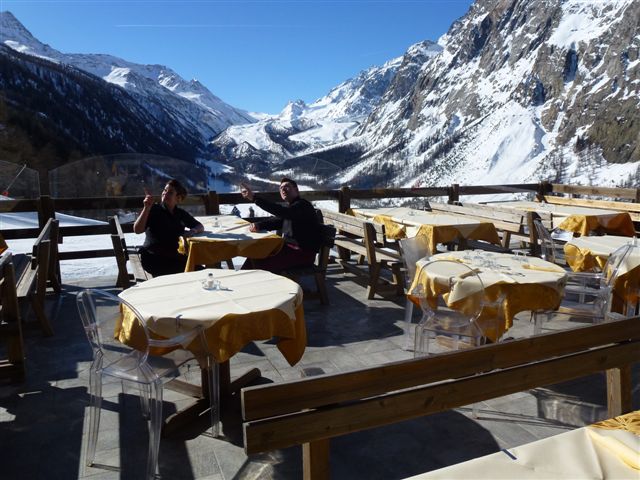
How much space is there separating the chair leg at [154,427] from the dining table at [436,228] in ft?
12.9

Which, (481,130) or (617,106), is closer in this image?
(617,106)

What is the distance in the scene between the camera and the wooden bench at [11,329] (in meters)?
3.90

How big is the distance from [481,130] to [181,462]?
20305cm

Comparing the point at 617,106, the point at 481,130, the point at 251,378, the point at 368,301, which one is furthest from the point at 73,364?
the point at 481,130

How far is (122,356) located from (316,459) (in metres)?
1.53

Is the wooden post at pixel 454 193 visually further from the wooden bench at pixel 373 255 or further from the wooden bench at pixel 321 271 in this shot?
the wooden bench at pixel 321 271

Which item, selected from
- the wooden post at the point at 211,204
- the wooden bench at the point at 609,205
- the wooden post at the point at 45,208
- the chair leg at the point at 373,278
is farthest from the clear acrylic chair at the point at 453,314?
the wooden bench at the point at 609,205

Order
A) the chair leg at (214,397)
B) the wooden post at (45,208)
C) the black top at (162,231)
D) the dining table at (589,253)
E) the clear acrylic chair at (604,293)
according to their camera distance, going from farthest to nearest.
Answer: the wooden post at (45,208), the black top at (162,231), the dining table at (589,253), the clear acrylic chair at (604,293), the chair leg at (214,397)

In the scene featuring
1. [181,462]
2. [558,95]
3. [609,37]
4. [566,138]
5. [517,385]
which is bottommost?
[181,462]

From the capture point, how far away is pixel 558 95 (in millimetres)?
188875

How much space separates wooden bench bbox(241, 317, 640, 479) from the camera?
76.6 inches

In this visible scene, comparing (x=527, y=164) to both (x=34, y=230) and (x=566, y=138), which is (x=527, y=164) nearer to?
(x=566, y=138)

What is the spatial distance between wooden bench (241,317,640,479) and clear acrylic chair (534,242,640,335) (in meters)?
1.63
